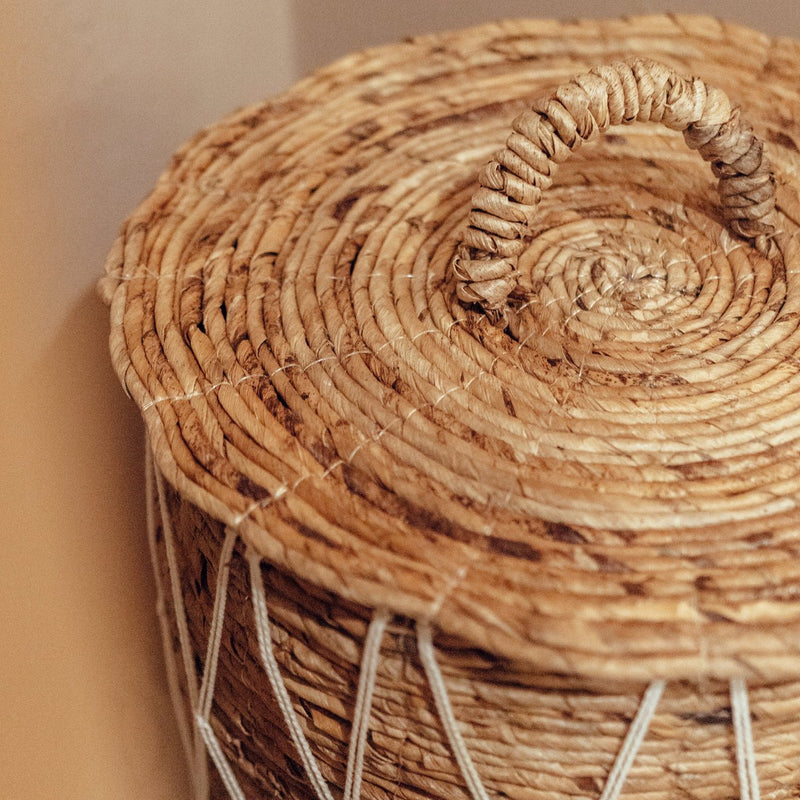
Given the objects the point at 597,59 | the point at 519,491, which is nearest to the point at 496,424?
the point at 519,491

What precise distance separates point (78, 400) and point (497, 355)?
17.1 inches

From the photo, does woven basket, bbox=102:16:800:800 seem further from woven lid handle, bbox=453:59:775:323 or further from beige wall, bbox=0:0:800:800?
beige wall, bbox=0:0:800:800

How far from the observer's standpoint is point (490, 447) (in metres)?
0.55

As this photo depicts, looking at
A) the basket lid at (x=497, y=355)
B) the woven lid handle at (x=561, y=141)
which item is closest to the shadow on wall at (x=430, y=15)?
the basket lid at (x=497, y=355)

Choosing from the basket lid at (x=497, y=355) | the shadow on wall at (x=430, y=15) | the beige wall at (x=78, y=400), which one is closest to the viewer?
the basket lid at (x=497, y=355)

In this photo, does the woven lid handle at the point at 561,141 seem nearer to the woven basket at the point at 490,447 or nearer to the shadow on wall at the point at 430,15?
the woven basket at the point at 490,447

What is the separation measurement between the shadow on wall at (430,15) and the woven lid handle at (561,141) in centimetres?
47

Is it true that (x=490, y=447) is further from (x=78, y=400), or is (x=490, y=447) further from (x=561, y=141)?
(x=78, y=400)

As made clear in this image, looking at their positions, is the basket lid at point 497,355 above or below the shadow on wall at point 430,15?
below

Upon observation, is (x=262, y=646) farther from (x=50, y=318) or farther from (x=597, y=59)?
(x=597, y=59)

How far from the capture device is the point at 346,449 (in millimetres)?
558

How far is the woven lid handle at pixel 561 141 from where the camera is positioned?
1.87 ft

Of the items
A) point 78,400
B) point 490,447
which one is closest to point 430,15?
point 78,400

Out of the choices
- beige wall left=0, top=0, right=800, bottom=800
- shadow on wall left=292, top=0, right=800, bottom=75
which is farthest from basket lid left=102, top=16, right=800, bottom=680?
shadow on wall left=292, top=0, right=800, bottom=75
